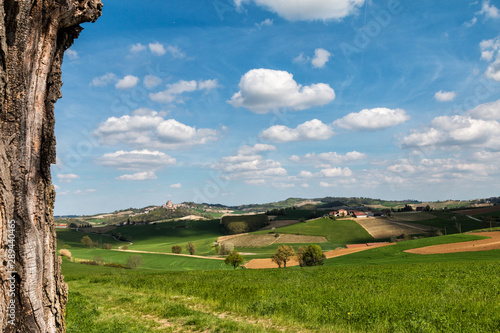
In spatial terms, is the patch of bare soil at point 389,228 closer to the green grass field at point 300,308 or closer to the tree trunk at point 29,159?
the green grass field at point 300,308

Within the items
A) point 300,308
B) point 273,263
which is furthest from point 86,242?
point 300,308

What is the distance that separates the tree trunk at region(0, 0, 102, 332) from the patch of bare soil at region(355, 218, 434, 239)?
4262 inches

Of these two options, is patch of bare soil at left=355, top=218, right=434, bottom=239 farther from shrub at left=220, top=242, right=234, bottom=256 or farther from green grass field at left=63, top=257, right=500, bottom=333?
green grass field at left=63, top=257, right=500, bottom=333

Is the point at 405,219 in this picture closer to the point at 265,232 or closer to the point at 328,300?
the point at 265,232

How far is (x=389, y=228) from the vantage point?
110 m

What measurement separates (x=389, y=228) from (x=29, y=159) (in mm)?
121019

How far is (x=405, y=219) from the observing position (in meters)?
124

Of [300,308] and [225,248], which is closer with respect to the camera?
[300,308]

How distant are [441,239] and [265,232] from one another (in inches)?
2899

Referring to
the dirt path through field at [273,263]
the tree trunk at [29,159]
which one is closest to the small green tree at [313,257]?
the dirt path through field at [273,263]

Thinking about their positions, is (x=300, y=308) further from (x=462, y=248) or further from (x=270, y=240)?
(x=270, y=240)

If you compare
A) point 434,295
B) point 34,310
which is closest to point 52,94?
point 34,310

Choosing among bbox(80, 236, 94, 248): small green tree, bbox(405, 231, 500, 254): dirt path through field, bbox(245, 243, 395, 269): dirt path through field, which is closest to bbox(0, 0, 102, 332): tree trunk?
bbox(405, 231, 500, 254): dirt path through field

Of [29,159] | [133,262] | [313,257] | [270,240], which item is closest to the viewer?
[29,159]
